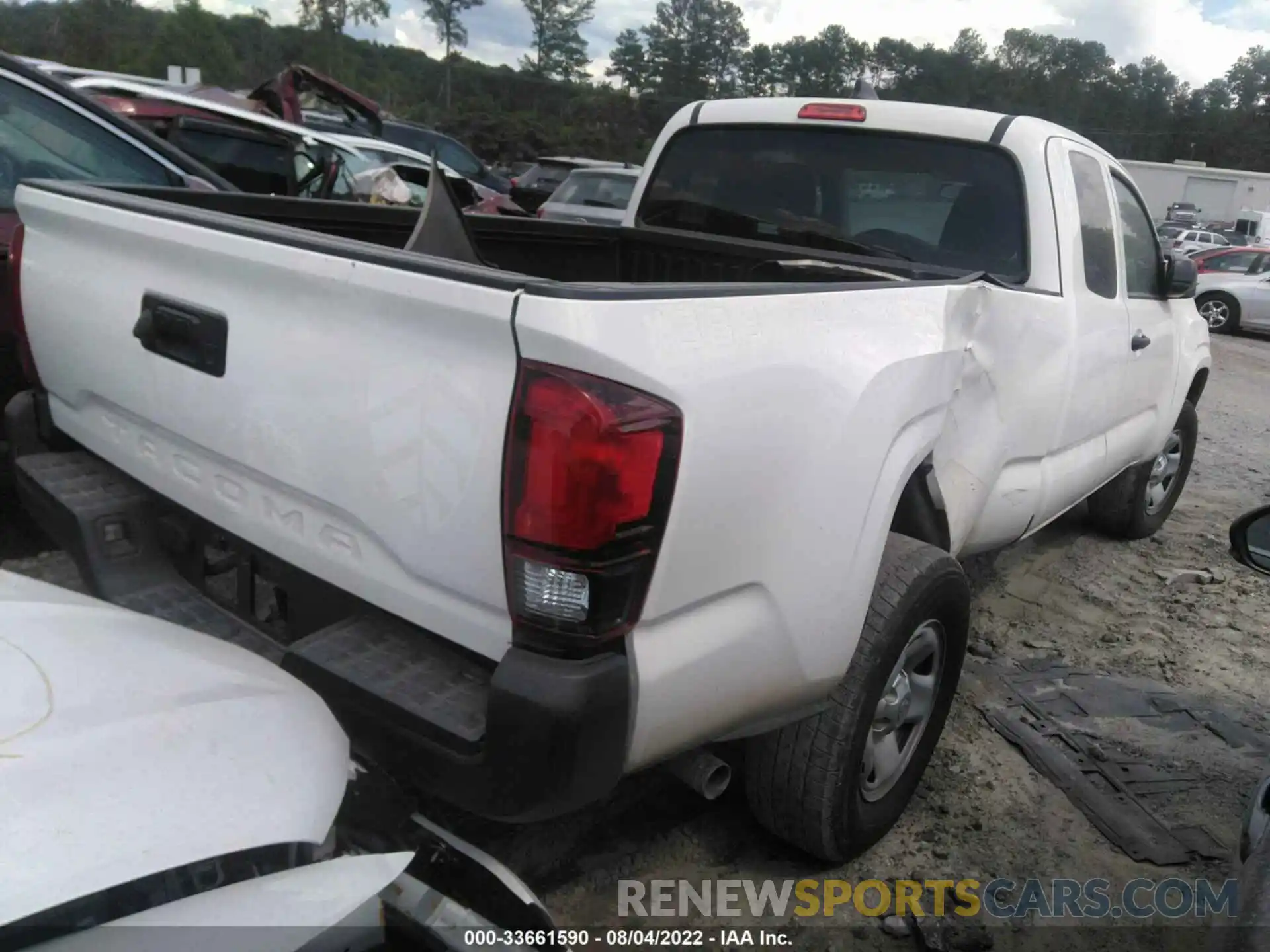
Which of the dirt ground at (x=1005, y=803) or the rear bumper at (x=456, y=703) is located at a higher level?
the rear bumper at (x=456, y=703)

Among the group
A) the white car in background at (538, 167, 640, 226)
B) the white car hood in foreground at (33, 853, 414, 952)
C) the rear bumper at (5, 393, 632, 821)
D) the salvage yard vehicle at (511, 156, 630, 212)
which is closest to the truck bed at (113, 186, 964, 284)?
the rear bumper at (5, 393, 632, 821)

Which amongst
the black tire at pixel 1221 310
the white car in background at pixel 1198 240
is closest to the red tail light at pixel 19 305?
the black tire at pixel 1221 310

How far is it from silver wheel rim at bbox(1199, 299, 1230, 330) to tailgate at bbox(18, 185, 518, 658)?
19.4m

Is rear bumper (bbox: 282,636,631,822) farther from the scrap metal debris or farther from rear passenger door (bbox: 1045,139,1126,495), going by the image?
rear passenger door (bbox: 1045,139,1126,495)

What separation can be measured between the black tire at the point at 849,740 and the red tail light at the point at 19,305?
2.13m

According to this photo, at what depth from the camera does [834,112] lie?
3908 mm

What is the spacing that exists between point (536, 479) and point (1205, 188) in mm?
54241

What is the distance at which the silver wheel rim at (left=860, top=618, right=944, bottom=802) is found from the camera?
8.67 feet

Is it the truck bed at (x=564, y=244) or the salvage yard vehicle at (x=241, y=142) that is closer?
the truck bed at (x=564, y=244)

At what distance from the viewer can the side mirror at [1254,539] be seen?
227 cm

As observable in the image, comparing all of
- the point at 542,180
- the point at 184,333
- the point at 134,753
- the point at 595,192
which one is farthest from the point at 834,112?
the point at 542,180

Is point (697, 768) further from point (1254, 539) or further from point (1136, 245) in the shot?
point (1136, 245)

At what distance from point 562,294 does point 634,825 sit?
1.67 meters

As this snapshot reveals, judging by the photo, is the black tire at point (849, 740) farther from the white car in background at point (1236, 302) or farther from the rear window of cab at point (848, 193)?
the white car in background at point (1236, 302)
